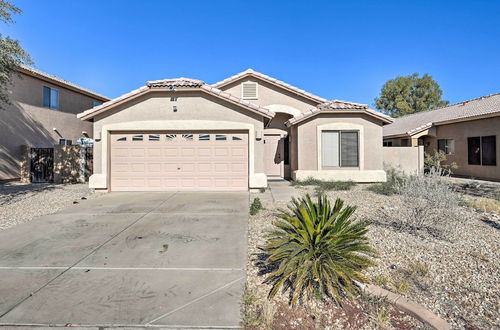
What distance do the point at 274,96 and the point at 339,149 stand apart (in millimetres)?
5606

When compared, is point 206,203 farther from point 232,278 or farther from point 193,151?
point 232,278

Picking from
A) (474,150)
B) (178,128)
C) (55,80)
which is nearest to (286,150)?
(178,128)

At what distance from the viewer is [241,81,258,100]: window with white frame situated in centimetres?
1677

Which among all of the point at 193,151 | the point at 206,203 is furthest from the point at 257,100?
the point at 206,203

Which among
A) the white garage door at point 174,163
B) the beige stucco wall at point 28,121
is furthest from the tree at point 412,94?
the beige stucco wall at point 28,121

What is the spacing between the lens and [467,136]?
1636 centimetres

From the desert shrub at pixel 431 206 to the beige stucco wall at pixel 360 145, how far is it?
280 inches

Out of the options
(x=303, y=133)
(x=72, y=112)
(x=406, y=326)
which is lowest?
(x=406, y=326)

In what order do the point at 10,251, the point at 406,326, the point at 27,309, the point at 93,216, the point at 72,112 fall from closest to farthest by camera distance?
the point at 406,326, the point at 27,309, the point at 10,251, the point at 93,216, the point at 72,112

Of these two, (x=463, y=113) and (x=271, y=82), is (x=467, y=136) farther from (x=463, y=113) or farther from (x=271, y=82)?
(x=271, y=82)

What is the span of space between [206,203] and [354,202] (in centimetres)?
475

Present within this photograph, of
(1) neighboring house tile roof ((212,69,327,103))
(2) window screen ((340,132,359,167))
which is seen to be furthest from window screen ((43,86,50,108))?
(2) window screen ((340,132,359,167))

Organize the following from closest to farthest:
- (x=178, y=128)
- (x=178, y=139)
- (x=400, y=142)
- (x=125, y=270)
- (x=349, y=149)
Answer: (x=125, y=270) → (x=178, y=128) → (x=178, y=139) → (x=349, y=149) → (x=400, y=142)

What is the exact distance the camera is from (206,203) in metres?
8.94
